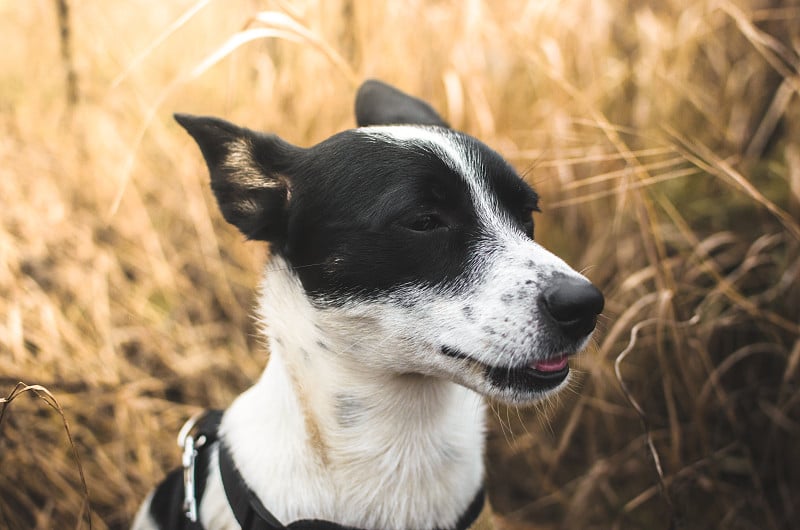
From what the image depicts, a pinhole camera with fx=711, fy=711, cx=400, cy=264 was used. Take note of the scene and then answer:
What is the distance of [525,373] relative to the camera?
1509 millimetres

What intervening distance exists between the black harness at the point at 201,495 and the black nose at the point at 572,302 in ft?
1.83

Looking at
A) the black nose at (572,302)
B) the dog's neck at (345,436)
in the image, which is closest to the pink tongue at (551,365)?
the black nose at (572,302)

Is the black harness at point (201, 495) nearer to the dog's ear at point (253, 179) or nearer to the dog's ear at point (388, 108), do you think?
the dog's ear at point (253, 179)

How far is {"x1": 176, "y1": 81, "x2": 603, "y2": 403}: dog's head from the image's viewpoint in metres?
1.46

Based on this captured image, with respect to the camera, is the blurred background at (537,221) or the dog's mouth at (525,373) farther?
the blurred background at (537,221)

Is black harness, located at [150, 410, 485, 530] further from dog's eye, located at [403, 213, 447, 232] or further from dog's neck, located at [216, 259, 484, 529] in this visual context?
dog's eye, located at [403, 213, 447, 232]

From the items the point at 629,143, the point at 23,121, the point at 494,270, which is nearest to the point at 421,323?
the point at 494,270

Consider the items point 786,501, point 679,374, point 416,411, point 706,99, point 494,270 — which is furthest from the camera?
point 706,99

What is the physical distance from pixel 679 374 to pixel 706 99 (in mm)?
1240

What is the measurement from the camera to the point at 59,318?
266 centimetres

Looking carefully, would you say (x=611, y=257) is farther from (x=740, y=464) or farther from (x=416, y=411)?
(x=416, y=411)

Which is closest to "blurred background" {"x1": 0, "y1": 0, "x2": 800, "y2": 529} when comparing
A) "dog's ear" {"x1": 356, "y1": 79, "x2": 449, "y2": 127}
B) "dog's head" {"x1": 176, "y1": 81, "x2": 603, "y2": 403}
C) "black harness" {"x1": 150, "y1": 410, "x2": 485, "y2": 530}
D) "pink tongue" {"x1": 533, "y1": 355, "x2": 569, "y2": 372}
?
"dog's ear" {"x1": 356, "y1": 79, "x2": 449, "y2": 127}

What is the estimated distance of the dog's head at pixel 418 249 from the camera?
146cm

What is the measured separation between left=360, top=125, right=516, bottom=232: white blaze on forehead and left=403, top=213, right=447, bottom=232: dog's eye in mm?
101
